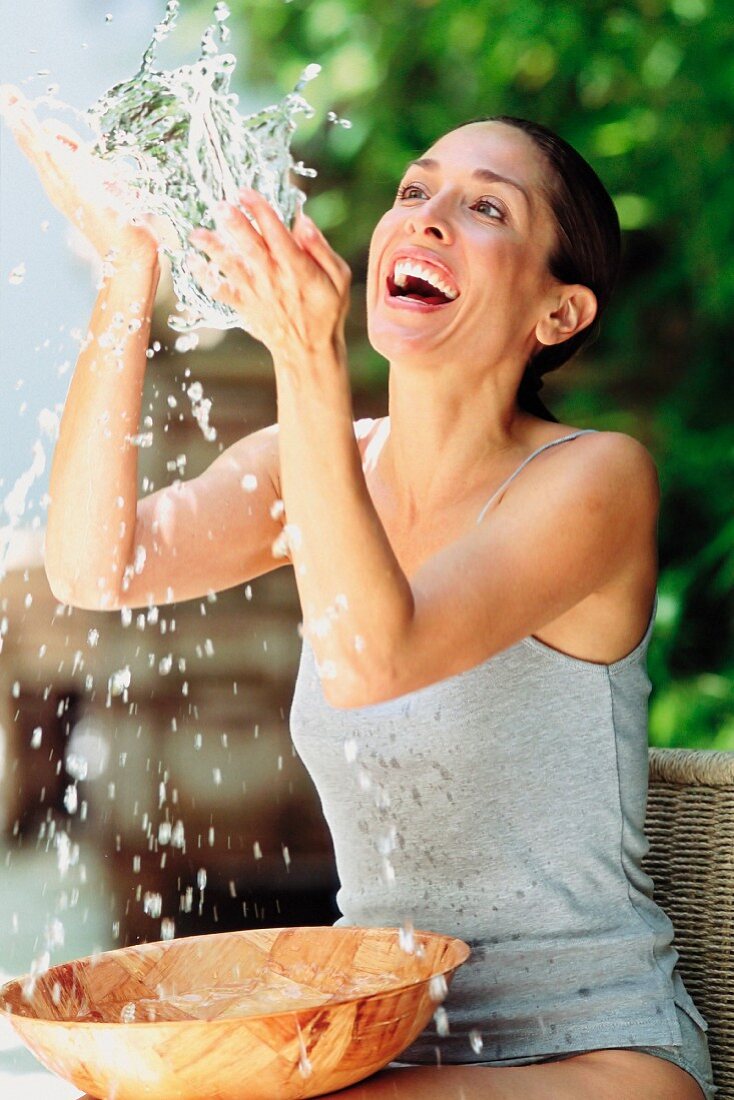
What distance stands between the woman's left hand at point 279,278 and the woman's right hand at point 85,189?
1.86ft

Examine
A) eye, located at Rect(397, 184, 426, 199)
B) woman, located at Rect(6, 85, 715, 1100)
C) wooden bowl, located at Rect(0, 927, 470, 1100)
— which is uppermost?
eye, located at Rect(397, 184, 426, 199)

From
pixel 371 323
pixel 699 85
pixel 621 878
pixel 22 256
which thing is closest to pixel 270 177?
pixel 371 323

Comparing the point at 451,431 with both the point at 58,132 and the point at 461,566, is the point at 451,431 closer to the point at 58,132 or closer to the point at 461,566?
the point at 461,566

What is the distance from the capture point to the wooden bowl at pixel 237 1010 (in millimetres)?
1118

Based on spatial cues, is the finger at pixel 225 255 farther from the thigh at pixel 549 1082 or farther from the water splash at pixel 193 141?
the thigh at pixel 549 1082

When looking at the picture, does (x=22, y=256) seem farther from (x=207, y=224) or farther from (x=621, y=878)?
(x=621, y=878)

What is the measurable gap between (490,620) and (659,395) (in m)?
1.65

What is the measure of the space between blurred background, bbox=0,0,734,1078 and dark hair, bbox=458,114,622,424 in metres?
1.02

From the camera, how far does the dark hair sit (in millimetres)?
1732

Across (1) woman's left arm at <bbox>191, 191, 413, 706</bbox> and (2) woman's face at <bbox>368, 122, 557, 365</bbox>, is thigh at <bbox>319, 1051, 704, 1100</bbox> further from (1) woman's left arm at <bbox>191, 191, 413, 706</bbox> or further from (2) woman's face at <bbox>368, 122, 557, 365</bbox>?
(2) woman's face at <bbox>368, 122, 557, 365</bbox>

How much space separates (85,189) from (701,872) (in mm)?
1079

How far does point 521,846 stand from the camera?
153 centimetres

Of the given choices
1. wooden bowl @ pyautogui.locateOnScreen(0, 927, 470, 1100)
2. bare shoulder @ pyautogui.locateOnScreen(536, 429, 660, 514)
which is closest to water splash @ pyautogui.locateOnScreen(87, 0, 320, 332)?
bare shoulder @ pyautogui.locateOnScreen(536, 429, 660, 514)

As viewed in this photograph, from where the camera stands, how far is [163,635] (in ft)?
11.1
